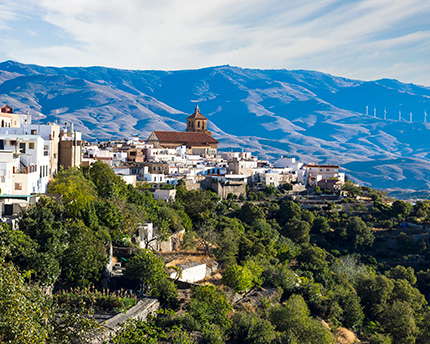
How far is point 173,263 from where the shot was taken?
111ft

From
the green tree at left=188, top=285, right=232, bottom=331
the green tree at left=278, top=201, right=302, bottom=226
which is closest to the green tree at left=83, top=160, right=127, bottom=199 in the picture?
the green tree at left=188, top=285, right=232, bottom=331

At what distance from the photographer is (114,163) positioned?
2746 inches

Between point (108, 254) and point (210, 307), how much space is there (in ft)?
22.6

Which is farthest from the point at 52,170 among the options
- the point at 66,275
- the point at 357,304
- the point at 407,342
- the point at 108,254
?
the point at 407,342

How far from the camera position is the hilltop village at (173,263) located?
20.8 meters

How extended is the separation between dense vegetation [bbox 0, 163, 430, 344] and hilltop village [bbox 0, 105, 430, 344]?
0.09m

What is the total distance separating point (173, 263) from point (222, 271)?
408 centimetres

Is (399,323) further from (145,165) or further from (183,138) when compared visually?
(183,138)

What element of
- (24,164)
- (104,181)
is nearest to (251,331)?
(24,164)

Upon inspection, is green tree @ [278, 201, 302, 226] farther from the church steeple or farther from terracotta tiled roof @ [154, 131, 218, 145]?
the church steeple

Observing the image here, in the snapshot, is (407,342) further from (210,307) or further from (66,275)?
(66,275)

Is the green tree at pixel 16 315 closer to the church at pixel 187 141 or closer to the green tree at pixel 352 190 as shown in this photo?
the green tree at pixel 352 190

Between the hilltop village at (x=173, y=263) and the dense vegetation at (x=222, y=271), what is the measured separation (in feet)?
0.28

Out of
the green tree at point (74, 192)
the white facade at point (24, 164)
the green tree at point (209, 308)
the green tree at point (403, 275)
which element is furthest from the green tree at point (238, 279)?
the green tree at point (403, 275)
